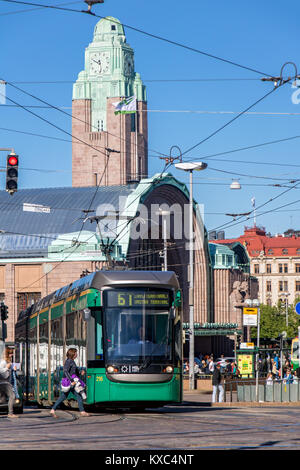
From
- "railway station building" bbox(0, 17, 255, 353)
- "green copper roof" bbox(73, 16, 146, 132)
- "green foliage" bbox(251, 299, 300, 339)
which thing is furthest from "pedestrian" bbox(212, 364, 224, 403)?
"green copper roof" bbox(73, 16, 146, 132)

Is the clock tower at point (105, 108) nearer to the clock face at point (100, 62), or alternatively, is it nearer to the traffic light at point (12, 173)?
the clock face at point (100, 62)

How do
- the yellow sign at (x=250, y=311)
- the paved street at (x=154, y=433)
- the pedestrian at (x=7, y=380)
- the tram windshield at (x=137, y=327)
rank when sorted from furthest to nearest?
the yellow sign at (x=250, y=311), the pedestrian at (x=7, y=380), the tram windshield at (x=137, y=327), the paved street at (x=154, y=433)

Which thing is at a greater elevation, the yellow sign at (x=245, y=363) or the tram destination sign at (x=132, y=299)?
the tram destination sign at (x=132, y=299)

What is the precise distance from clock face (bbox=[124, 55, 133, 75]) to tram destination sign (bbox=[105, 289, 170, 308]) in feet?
339

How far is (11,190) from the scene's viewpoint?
2311 cm

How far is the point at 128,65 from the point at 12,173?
101 meters

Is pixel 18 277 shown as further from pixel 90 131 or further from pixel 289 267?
pixel 289 267

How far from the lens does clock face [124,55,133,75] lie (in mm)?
121419

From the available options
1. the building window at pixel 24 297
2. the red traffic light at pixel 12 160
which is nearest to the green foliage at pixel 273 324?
the building window at pixel 24 297

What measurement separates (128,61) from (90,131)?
996 cm

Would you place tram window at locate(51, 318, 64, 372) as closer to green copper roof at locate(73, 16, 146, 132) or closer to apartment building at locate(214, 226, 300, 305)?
green copper roof at locate(73, 16, 146, 132)

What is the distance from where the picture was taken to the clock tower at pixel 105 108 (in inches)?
4722

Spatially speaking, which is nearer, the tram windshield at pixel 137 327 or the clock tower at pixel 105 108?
the tram windshield at pixel 137 327

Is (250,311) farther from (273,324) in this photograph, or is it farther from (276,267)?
(276,267)
